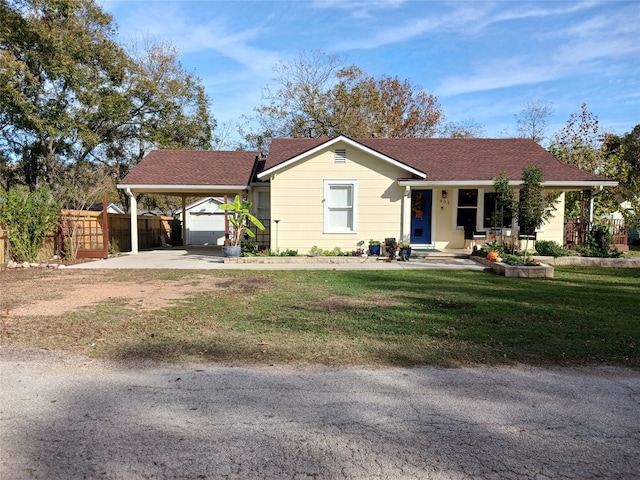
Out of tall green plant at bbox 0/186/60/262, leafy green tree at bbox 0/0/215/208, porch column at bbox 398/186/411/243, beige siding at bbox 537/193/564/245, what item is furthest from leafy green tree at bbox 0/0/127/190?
beige siding at bbox 537/193/564/245

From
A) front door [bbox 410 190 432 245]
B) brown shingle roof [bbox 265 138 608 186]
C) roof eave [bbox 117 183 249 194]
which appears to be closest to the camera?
brown shingle roof [bbox 265 138 608 186]

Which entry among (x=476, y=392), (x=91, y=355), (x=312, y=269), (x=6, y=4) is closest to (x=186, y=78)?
(x=6, y=4)

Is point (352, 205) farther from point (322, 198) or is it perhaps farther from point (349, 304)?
point (349, 304)

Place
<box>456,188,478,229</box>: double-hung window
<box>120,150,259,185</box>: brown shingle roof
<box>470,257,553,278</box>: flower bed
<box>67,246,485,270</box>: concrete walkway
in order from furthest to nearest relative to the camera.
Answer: <box>120,150,259,185</box>: brown shingle roof → <box>456,188,478,229</box>: double-hung window → <box>67,246,485,270</box>: concrete walkway → <box>470,257,553,278</box>: flower bed

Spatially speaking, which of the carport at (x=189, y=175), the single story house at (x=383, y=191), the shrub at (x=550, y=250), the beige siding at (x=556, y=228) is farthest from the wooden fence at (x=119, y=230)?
the beige siding at (x=556, y=228)

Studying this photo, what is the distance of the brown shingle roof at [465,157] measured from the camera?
14570 mm

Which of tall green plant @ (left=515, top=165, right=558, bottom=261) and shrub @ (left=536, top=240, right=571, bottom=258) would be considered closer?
tall green plant @ (left=515, top=165, right=558, bottom=261)

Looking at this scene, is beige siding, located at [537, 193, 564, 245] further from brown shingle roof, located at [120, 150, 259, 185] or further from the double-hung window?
brown shingle roof, located at [120, 150, 259, 185]

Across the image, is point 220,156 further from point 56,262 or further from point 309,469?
point 309,469

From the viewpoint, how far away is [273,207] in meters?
14.5

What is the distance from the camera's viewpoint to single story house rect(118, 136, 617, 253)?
46.9 feet

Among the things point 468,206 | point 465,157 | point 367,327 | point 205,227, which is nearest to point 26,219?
point 367,327

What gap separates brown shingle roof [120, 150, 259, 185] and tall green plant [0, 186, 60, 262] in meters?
3.76

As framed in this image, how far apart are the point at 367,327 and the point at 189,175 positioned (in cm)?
1362
